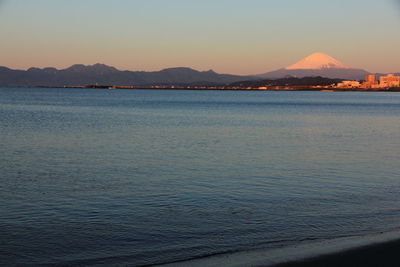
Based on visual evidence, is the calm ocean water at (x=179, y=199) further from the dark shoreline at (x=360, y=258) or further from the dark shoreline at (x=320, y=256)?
the dark shoreline at (x=360, y=258)

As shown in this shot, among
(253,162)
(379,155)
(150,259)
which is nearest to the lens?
(150,259)

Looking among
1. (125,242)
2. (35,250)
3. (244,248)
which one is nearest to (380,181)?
(244,248)

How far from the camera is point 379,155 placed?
70.2ft

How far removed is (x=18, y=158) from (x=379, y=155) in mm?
14302

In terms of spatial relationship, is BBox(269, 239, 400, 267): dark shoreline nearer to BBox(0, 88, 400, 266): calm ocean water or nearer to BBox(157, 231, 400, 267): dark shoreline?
BBox(157, 231, 400, 267): dark shoreline

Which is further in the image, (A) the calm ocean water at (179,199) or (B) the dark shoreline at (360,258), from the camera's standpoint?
(A) the calm ocean water at (179,199)

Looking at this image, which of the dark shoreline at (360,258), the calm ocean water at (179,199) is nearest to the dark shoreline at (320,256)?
the dark shoreline at (360,258)

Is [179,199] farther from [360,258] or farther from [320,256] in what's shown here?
[360,258]

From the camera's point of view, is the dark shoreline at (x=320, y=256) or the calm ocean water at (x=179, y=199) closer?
the dark shoreline at (x=320, y=256)

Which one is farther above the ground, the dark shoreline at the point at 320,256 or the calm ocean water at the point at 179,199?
the dark shoreline at the point at 320,256

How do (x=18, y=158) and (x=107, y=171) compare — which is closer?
(x=107, y=171)

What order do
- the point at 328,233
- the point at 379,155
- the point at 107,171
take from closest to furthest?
the point at 328,233
the point at 107,171
the point at 379,155

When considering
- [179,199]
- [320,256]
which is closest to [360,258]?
[320,256]

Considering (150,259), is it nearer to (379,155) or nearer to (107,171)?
(107,171)
